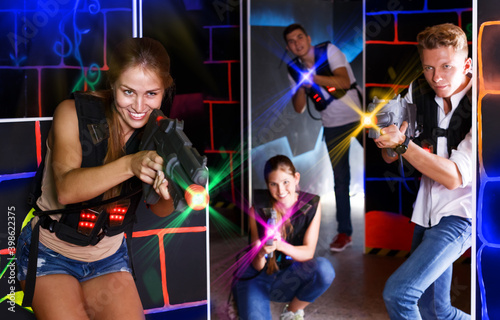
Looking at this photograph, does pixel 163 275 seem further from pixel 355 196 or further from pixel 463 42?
pixel 355 196

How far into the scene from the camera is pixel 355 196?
6.43 m

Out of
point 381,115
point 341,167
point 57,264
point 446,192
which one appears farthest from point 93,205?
point 341,167

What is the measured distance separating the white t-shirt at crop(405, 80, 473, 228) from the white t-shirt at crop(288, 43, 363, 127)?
1890 millimetres

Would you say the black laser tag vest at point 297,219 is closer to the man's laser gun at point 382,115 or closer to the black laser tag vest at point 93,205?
the man's laser gun at point 382,115

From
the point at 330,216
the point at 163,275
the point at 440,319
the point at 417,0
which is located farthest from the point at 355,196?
the point at 163,275

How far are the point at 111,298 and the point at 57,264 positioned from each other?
20 cm

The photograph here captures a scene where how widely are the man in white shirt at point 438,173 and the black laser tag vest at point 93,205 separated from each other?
3.48 feet

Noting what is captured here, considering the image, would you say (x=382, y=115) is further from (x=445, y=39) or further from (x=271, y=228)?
(x=271, y=228)

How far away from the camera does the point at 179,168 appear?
143cm

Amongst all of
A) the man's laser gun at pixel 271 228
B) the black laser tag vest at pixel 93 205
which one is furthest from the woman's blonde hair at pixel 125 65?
the man's laser gun at pixel 271 228

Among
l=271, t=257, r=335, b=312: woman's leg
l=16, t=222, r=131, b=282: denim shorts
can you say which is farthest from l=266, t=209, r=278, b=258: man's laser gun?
l=16, t=222, r=131, b=282: denim shorts

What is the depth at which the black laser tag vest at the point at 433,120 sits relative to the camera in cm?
244

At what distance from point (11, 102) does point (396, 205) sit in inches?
107

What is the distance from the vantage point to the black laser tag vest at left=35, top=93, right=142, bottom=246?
1.69 metres
